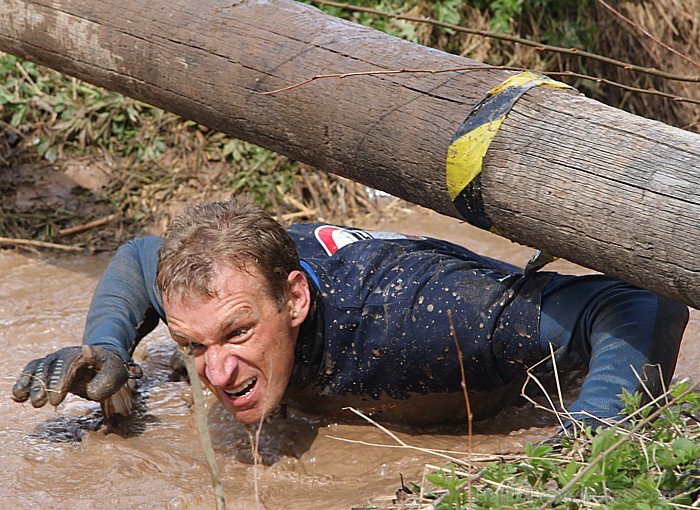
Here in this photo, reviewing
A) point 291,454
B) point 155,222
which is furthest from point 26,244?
point 291,454

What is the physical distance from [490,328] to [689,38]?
4466 millimetres

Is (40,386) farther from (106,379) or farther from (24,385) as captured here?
(106,379)

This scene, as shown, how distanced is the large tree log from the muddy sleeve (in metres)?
0.64

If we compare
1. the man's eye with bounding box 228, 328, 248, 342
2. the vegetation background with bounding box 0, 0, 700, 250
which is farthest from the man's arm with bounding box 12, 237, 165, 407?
the vegetation background with bounding box 0, 0, 700, 250

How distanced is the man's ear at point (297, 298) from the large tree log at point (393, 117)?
0.36m

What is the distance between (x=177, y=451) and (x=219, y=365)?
0.55 metres

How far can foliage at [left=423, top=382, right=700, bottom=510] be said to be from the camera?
1.90 meters

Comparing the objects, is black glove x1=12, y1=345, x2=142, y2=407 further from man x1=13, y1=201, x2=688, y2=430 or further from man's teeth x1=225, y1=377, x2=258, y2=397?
man's teeth x1=225, y1=377, x2=258, y2=397

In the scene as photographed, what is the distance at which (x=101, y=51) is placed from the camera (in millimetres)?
3318

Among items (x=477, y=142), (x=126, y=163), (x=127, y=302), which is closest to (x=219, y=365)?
(x=127, y=302)

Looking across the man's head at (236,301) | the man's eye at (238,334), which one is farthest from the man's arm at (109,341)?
the man's eye at (238,334)

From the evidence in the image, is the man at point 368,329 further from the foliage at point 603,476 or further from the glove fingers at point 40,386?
the foliage at point 603,476

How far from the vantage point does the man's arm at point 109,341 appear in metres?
2.95

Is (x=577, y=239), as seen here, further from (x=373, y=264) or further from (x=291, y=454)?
(x=291, y=454)
